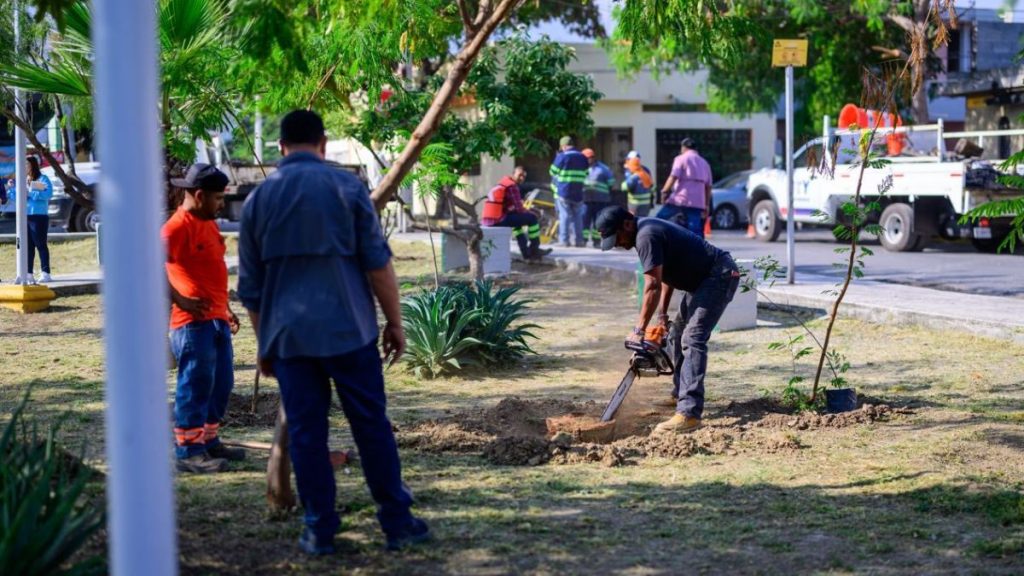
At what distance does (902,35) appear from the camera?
88.1ft

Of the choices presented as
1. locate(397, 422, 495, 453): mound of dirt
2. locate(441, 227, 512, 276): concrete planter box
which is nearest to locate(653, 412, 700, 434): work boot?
locate(397, 422, 495, 453): mound of dirt

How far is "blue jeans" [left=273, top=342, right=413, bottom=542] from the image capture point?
484cm

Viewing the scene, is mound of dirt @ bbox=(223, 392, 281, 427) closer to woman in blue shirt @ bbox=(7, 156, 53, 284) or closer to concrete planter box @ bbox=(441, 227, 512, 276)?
concrete planter box @ bbox=(441, 227, 512, 276)

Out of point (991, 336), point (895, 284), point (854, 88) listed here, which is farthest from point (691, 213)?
point (854, 88)

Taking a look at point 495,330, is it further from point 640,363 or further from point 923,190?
point 923,190

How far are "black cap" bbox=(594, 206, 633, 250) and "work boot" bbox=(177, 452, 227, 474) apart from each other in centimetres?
269

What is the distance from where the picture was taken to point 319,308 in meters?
4.71

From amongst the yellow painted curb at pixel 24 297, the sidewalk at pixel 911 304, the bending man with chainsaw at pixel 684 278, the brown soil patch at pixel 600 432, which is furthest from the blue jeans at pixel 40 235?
the bending man with chainsaw at pixel 684 278

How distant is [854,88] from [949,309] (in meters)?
16.6

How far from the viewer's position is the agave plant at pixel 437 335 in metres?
9.76

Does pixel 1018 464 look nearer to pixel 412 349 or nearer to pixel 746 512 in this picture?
pixel 746 512

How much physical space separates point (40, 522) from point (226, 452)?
2.44 meters

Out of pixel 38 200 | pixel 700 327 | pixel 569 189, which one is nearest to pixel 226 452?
pixel 700 327

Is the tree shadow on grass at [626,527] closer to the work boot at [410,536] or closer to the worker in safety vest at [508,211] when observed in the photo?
the work boot at [410,536]
